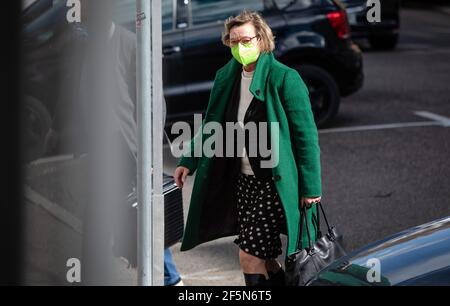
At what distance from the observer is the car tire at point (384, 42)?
16312 mm

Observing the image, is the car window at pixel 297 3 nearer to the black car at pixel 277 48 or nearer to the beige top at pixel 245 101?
the black car at pixel 277 48

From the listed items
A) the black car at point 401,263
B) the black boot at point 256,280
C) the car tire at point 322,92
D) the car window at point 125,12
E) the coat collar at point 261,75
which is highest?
the car tire at point 322,92

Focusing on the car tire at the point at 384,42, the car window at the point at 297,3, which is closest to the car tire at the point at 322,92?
the car window at the point at 297,3

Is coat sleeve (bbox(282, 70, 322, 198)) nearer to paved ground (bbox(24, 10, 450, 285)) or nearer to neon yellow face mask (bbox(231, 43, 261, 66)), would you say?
neon yellow face mask (bbox(231, 43, 261, 66))

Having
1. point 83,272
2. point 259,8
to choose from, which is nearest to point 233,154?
point 83,272

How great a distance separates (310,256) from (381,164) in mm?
4290

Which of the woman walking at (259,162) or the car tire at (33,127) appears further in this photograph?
the woman walking at (259,162)

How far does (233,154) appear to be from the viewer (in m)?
4.96

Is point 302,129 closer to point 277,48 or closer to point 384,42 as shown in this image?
point 277,48

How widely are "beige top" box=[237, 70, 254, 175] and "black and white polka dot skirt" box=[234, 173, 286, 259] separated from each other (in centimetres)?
6

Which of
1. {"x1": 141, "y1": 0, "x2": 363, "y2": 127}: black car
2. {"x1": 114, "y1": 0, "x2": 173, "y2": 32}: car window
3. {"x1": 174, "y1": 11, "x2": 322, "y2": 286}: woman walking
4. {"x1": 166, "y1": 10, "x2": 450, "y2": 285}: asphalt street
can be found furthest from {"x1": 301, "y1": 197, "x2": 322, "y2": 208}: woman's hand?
{"x1": 141, "y1": 0, "x2": 363, "y2": 127}: black car

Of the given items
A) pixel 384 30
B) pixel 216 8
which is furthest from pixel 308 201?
pixel 384 30

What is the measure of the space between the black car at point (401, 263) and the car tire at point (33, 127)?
1488mm
